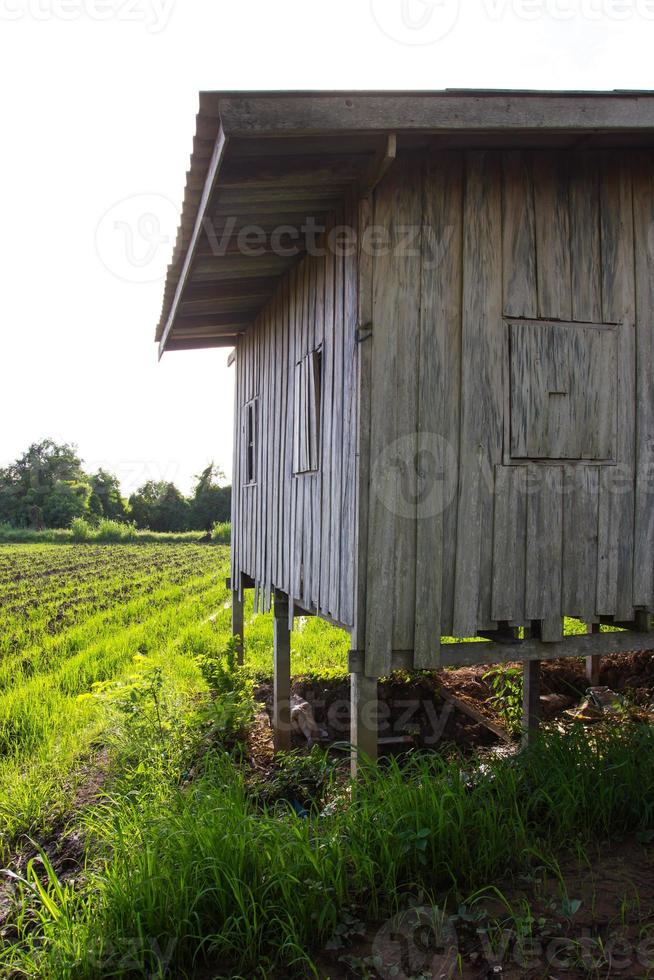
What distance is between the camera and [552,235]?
4652mm

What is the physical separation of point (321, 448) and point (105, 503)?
62905mm

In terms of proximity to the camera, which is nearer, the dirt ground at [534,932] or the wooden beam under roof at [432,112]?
the dirt ground at [534,932]

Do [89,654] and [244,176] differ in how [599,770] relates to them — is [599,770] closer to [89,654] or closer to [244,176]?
[244,176]

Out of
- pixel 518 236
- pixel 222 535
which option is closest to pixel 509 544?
pixel 518 236

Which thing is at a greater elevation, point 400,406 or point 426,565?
point 400,406

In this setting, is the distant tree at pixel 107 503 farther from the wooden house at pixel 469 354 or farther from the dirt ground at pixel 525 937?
the dirt ground at pixel 525 937

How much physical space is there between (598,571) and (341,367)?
7.25 ft

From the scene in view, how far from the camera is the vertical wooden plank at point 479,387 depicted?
4.41m

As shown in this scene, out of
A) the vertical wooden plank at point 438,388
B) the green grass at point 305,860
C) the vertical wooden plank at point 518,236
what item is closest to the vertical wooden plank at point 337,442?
the vertical wooden plank at point 438,388

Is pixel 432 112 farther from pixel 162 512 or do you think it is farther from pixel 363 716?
pixel 162 512

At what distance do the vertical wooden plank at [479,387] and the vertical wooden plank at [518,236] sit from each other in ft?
0.18

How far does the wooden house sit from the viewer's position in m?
4.14

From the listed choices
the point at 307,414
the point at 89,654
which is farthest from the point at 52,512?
the point at 307,414

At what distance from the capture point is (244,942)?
316 cm
